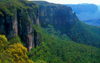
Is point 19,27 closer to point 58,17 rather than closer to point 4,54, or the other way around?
point 4,54

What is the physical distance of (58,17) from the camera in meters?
68.2

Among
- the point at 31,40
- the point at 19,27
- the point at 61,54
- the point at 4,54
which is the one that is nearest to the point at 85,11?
the point at 61,54

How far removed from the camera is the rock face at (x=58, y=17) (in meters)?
62.6

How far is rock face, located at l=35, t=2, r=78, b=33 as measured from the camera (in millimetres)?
62566

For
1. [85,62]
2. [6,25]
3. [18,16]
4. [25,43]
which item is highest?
[18,16]

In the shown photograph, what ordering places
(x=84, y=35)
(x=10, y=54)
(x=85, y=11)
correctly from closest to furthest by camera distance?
(x=10, y=54) < (x=84, y=35) < (x=85, y=11)

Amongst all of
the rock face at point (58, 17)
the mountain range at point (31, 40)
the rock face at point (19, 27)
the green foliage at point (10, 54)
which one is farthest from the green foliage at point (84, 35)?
the green foliage at point (10, 54)

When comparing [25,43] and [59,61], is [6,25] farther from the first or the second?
[59,61]

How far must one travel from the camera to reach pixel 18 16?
90.0ft

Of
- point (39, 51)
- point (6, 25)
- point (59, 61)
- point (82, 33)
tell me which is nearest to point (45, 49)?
point (39, 51)

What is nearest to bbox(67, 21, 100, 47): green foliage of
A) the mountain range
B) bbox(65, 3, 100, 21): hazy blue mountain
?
the mountain range

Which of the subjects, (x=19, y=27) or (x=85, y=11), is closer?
(x=19, y=27)

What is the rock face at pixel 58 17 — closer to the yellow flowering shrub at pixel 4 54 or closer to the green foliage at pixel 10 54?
the green foliage at pixel 10 54

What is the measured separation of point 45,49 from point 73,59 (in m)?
8.59
